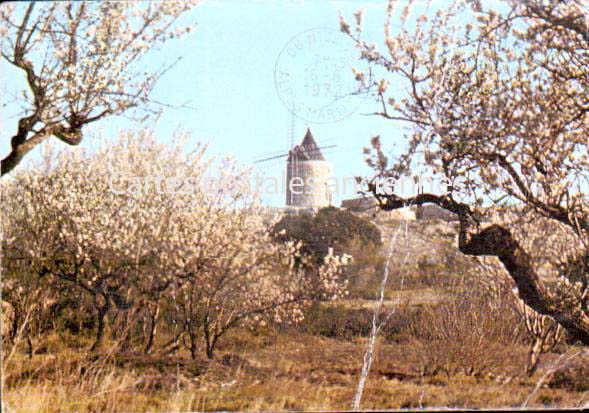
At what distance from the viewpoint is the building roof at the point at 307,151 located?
4242 mm

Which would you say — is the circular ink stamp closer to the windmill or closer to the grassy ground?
the windmill

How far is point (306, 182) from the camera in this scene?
4.26m

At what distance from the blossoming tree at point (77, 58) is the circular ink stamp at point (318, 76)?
627mm

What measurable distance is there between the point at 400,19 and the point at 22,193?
2.26 meters

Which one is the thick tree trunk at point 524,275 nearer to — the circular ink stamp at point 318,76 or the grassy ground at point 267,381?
the grassy ground at point 267,381

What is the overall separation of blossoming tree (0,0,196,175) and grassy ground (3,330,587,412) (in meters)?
1.17

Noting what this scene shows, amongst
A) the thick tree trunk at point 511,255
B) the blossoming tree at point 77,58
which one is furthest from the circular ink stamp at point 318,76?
the blossoming tree at point 77,58

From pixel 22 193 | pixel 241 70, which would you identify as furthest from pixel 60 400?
pixel 241 70

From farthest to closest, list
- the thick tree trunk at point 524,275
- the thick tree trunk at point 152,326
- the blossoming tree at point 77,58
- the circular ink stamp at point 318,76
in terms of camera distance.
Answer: the thick tree trunk at point 524,275 < the circular ink stamp at point 318,76 < the thick tree trunk at point 152,326 < the blossoming tree at point 77,58

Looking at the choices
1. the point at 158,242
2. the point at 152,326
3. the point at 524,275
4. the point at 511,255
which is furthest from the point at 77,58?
the point at 524,275

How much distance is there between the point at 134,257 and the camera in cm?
417

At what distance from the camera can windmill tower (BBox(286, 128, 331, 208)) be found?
4.25 m

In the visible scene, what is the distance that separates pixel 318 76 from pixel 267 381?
171cm

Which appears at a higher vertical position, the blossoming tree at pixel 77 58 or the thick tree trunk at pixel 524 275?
the blossoming tree at pixel 77 58
